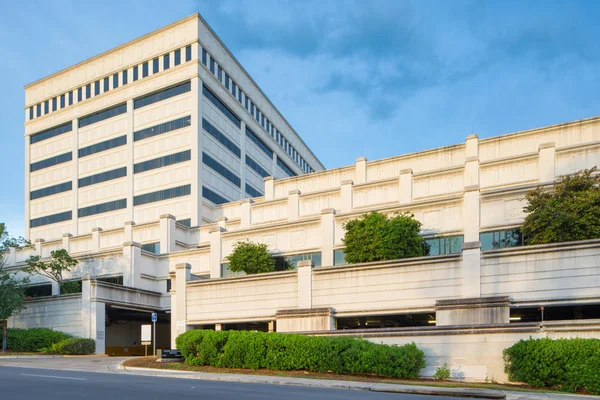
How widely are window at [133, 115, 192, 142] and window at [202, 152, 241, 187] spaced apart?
384 cm

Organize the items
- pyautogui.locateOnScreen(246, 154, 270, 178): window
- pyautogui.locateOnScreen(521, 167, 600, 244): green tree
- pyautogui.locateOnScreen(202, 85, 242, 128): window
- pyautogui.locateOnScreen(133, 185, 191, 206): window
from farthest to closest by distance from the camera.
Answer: pyautogui.locateOnScreen(246, 154, 270, 178): window → pyautogui.locateOnScreen(202, 85, 242, 128): window → pyautogui.locateOnScreen(133, 185, 191, 206): window → pyautogui.locateOnScreen(521, 167, 600, 244): green tree

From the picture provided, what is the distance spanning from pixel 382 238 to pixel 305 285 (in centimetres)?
540

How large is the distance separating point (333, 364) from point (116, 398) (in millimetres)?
10232

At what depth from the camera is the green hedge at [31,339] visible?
39281 millimetres

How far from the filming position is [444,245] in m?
32.5

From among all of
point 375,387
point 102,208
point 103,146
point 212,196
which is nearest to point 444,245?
point 375,387

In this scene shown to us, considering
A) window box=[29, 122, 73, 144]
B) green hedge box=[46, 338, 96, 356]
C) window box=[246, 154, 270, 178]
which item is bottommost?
green hedge box=[46, 338, 96, 356]

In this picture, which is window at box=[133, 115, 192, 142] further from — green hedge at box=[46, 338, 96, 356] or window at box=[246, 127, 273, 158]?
green hedge at box=[46, 338, 96, 356]

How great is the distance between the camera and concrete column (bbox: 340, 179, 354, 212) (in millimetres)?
39500

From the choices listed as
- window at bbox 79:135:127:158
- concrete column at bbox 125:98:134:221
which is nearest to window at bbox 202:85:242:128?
concrete column at bbox 125:98:134:221

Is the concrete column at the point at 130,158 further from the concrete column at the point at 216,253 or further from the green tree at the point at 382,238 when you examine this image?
the green tree at the point at 382,238

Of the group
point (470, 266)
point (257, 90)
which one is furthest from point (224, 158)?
point (470, 266)

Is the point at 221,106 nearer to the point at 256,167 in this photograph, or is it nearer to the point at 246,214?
the point at 256,167

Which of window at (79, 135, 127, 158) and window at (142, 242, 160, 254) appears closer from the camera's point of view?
window at (142, 242, 160, 254)
